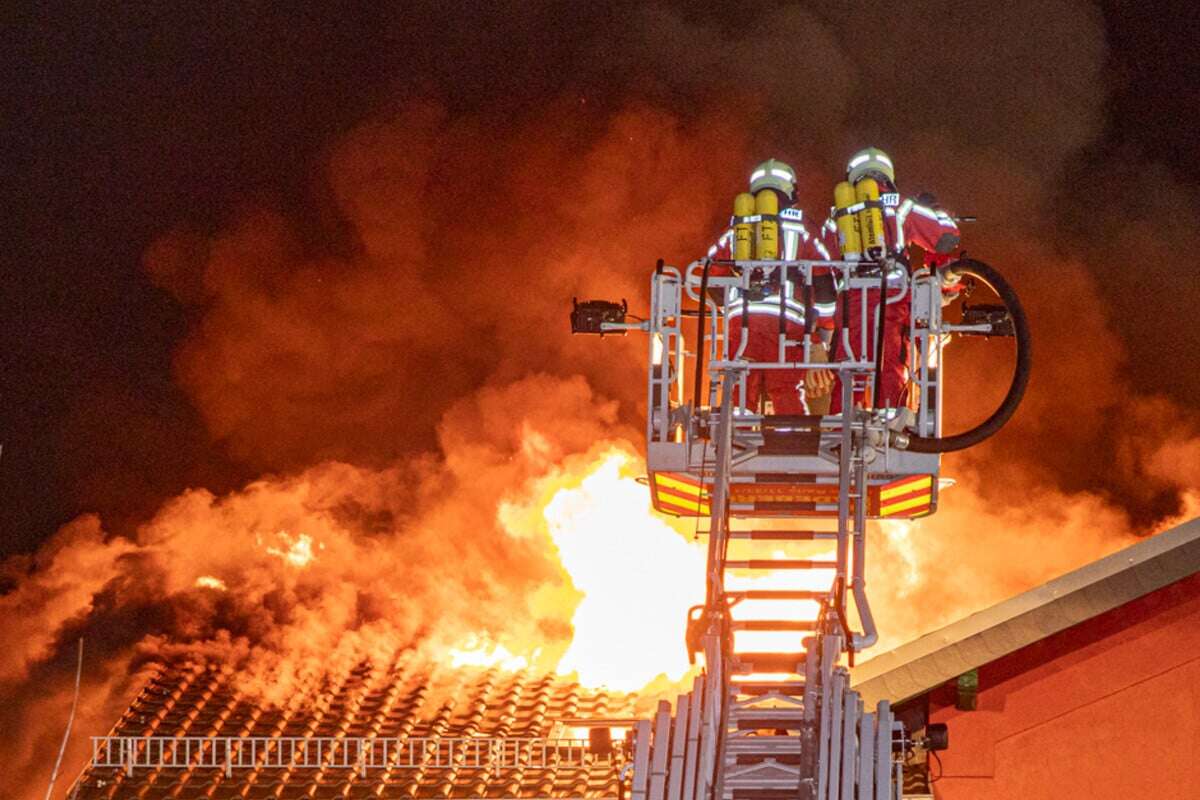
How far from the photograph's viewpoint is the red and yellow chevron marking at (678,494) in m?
10.1

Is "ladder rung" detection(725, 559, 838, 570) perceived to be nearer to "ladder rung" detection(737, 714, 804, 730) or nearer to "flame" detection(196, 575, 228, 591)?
"ladder rung" detection(737, 714, 804, 730)

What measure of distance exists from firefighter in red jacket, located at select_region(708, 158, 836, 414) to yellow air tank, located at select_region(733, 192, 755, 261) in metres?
0.08

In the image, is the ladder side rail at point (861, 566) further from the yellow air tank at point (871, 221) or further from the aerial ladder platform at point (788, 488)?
the yellow air tank at point (871, 221)

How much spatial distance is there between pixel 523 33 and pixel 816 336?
6944 mm

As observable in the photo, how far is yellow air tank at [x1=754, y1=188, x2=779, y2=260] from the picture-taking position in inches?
395

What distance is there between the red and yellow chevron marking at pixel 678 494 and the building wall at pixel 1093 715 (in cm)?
194

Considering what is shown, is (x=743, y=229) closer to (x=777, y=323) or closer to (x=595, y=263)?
(x=777, y=323)

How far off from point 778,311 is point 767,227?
0.48m

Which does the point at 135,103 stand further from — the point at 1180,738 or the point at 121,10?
the point at 1180,738

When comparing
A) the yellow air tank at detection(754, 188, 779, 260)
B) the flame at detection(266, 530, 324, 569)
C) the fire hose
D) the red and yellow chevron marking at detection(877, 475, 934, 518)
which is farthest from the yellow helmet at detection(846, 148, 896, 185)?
the flame at detection(266, 530, 324, 569)

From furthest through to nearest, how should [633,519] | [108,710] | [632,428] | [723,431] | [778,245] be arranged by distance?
[632,428], [633,519], [108,710], [778,245], [723,431]

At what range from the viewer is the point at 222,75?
1688 cm

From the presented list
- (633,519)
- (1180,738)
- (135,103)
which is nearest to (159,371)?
(135,103)

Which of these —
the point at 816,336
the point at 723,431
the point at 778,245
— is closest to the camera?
the point at 723,431
